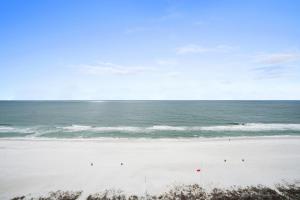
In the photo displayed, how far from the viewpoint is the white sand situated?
15039 millimetres

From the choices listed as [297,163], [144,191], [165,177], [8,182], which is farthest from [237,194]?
[8,182]

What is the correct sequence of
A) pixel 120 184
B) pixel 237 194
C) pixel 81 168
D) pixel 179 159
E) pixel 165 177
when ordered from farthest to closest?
1. pixel 179 159
2. pixel 81 168
3. pixel 165 177
4. pixel 120 184
5. pixel 237 194

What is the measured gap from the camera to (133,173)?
55.8ft

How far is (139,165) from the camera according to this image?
61.8 ft

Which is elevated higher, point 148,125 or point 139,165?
point 148,125

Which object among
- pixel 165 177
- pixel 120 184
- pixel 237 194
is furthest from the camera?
pixel 165 177

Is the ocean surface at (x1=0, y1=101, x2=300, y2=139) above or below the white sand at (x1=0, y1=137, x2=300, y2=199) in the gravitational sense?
above

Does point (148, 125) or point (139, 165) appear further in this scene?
point (148, 125)

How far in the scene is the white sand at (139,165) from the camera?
1504 centimetres

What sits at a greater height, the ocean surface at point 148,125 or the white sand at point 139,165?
the ocean surface at point 148,125

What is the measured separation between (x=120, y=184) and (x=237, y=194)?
969 cm

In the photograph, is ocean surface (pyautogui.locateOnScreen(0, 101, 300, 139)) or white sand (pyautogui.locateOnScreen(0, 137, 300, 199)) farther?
ocean surface (pyautogui.locateOnScreen(0, 101, 300, 139))

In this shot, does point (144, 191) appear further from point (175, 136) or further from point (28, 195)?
point (175, 136)

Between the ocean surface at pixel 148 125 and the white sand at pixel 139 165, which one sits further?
the ocean surface at pixel 148 125
